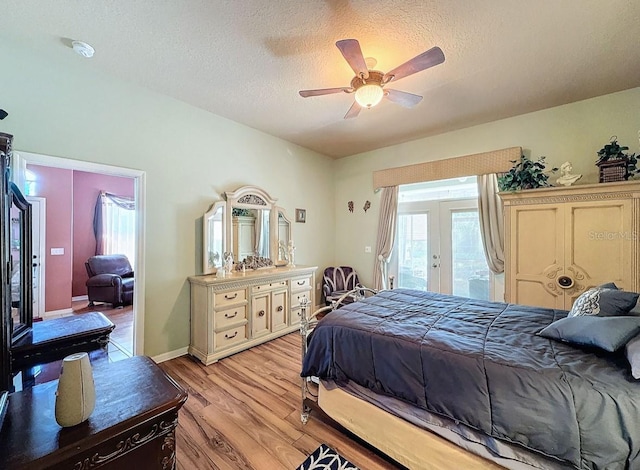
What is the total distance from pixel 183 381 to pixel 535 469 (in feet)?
9.22

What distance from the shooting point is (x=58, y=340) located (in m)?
1.75

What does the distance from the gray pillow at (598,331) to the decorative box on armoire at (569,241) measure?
1581 mm

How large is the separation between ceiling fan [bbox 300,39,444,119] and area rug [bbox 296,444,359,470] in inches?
103

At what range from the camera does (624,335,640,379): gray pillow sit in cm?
115

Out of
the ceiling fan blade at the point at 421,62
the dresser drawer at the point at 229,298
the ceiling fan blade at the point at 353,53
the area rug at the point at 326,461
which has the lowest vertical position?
the area rug at the point at 326,461

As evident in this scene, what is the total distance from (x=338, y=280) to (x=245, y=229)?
6.56ft

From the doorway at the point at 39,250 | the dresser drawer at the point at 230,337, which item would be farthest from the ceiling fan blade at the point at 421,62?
the doorway at the point at 39,250

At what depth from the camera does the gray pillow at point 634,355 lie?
1146 mm

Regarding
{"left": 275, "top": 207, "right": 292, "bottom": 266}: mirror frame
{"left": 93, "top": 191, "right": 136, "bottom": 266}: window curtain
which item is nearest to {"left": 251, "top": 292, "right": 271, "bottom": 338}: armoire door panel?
{"left": 275, "top": 207, "right": 292, "bottom": 266}: mirror frame

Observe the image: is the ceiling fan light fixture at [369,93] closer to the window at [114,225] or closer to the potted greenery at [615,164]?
the potted greenery at [615,164]

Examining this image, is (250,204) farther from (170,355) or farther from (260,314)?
(170,355)

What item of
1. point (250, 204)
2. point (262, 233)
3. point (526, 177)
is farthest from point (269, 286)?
point (526, 177)

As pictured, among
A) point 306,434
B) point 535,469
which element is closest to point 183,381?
point 306,434

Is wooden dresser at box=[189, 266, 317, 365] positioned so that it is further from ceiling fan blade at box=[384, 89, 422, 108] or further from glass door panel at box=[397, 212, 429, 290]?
ceiling fan blade at box=[384, 89, 422, 108]
